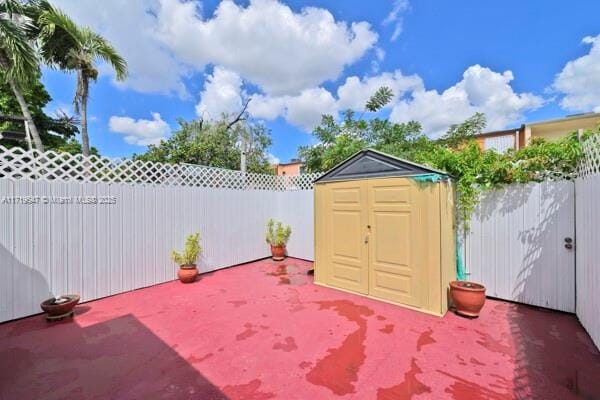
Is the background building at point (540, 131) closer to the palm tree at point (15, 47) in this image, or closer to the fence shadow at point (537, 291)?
the fence shadow at point (537, 291)

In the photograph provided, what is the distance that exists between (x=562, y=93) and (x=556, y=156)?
1234 cm

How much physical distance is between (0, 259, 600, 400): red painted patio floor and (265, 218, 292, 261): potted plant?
9.57ft

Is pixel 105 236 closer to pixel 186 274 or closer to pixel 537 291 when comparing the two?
pixel 186 274

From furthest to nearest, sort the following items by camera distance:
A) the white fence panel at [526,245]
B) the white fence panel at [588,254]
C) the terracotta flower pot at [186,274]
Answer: the terracotta flower pot at [186,274] < the white fence panel at [526,245] < the white fence panel at [588,254]

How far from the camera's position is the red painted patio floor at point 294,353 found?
2.05 m

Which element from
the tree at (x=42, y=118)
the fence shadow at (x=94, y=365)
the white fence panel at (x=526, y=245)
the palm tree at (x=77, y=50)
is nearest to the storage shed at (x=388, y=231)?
the white fence panel at (x=526, y=245)

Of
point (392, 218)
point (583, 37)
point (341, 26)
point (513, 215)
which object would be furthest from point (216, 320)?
point (583, 37)

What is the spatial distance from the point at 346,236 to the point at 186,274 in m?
3.18

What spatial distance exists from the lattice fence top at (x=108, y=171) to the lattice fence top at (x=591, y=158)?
5.04 metres

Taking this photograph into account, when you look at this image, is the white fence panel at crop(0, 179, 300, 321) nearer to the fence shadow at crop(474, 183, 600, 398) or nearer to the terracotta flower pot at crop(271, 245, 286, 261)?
the terracotta flower pot at crop(271, 245, 286, 261)

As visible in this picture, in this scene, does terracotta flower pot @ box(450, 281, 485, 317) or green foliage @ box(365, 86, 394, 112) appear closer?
terracotta flower pot @ box(450, 281, 485, 317)

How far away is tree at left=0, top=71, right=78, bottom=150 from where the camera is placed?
9758 millimetres

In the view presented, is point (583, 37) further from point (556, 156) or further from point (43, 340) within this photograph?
point (43, 340)

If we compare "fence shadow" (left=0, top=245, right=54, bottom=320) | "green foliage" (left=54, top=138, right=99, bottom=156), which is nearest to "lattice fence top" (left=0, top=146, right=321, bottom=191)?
"fence shadow" (left=0, top=245, right=54, bottom=320)
